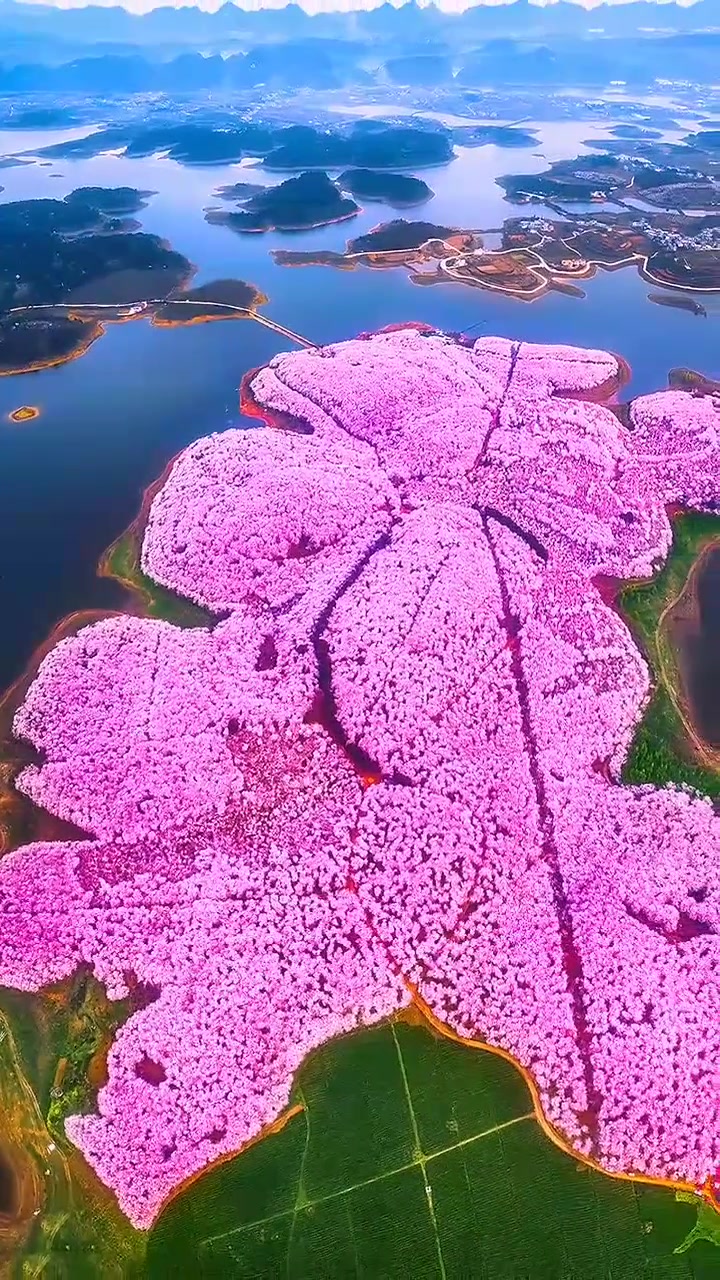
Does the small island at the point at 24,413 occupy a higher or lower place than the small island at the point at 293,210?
lower

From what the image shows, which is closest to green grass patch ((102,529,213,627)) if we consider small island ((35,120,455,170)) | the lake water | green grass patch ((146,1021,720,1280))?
the lake water

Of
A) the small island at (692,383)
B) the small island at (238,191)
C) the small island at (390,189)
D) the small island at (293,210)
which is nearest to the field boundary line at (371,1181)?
the small island at (692,383)

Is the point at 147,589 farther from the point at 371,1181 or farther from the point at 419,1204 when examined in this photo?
the point at 419,1204

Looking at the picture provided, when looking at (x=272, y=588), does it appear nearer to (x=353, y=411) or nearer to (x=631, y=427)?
(x=353, y=411)

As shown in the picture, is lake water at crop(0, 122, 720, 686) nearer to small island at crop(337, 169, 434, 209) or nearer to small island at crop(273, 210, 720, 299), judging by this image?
small island at crop(273, 210, 720, 299)

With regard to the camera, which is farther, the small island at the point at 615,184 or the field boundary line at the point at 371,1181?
the small island at the point at 615,184

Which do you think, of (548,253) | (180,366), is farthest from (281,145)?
(180,366)

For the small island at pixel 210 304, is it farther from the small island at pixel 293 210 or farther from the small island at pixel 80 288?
the small island at pixel 293 210
